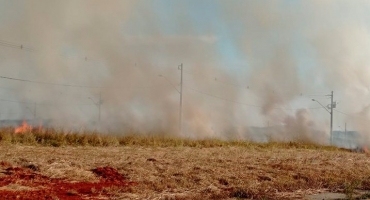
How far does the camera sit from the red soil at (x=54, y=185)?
40.0 feet

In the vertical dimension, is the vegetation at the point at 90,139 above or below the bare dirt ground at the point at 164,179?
above

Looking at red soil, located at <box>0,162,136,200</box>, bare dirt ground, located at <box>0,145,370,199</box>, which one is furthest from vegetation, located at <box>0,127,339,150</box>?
red soil, located at <box>0,162,136,200</box>

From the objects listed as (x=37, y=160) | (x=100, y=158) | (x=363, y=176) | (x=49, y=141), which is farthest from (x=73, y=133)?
(x=363, y=176)

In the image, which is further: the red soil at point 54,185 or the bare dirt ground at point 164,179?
the bare dirt ground at point 164,179

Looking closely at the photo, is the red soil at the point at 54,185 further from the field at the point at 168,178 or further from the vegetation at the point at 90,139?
the vegetation at the point at 90,139

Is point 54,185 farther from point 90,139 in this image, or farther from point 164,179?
point 90,139

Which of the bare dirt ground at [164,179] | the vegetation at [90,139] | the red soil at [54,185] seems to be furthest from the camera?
the vegetation at [90,139]

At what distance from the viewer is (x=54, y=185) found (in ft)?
45.5

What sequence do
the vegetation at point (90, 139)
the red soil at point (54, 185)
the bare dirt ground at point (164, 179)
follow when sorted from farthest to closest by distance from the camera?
the vegetation at point (90, 139) < the bare dirt ground at point (164, 179) < the red soil at point (54, 185)

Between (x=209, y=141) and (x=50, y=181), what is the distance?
22931 millimetres

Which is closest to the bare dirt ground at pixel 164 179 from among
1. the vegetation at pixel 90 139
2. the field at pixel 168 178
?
the field at pixel 168 178

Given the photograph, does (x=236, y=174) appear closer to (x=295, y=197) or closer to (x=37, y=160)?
(x=295, y=197)

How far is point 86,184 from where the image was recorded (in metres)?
14.7

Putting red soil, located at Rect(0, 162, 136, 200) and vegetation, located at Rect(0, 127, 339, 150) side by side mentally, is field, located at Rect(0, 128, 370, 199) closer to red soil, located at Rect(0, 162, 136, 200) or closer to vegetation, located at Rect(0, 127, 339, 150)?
red soil, located at Rect(0, 162, 136, 200)
